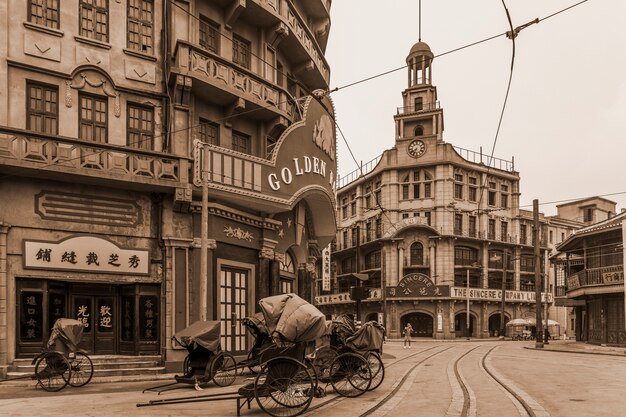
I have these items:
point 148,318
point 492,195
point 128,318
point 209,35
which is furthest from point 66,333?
point 492,195

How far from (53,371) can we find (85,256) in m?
4.12

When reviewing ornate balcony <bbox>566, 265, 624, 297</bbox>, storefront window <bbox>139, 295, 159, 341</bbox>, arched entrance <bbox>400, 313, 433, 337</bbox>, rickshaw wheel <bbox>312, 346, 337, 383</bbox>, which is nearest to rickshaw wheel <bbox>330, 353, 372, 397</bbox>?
rickshaw wheel <bbox>312, 346, 337, 383</bbox>

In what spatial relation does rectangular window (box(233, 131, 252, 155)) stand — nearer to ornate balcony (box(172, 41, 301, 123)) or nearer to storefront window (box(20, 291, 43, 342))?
ornate balcony (box(172, 41, 301, 123))

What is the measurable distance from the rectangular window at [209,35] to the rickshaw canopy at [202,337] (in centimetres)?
1091

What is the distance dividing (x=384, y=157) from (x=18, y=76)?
5158cm

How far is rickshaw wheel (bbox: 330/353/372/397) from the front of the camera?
1301cm

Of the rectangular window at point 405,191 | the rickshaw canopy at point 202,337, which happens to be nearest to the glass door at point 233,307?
the rickshaw canopy at point 202,337

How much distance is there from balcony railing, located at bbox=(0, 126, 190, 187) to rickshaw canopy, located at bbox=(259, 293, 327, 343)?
24.1 feet

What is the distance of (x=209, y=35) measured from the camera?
21.4 meters

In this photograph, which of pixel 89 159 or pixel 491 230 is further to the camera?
pixel 491 230

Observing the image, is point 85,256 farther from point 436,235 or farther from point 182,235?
point 436,235

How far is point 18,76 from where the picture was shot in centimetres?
1702

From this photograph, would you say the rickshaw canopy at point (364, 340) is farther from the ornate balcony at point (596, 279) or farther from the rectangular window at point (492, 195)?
the rectangular window at point (492, 195)

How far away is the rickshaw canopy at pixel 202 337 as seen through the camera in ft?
45.3
